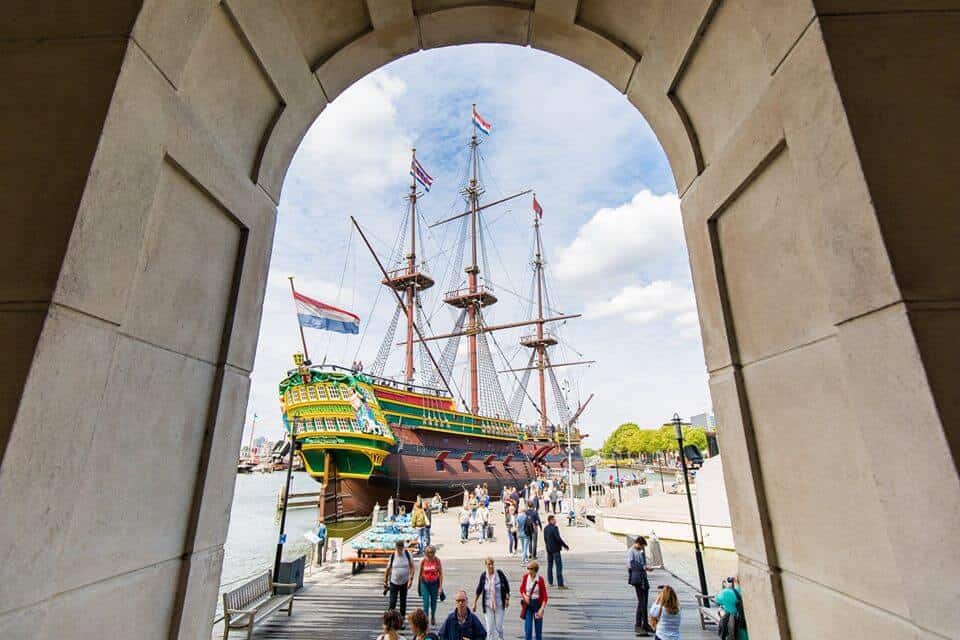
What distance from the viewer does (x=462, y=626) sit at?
484 centimetres

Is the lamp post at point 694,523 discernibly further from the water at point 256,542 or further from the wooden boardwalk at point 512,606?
the water at point 256,542

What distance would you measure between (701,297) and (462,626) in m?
4.27

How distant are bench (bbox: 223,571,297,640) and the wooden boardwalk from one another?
213 millimetres

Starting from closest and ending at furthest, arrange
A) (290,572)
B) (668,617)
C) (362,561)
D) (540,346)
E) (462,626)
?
(462,626) < (668,617) < (290,572) < (362,561) < (540,346)

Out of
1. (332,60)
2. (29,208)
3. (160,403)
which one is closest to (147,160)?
(29,208)

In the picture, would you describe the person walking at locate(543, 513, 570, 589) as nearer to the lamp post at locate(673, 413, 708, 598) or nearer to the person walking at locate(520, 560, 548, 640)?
the lamp post at locate(673, 413, 708, 598)

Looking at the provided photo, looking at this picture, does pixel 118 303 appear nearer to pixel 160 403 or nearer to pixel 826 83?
pixel 160 403

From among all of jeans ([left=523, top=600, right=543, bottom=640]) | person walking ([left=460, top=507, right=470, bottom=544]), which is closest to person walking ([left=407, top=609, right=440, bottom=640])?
jeans ([left=523, top=600, right=543, bottom=640])

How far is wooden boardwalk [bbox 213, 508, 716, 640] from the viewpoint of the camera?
712cm

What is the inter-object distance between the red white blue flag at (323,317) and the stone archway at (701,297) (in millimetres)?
17528

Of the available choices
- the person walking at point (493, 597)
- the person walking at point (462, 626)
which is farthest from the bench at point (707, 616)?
the person walking at point (462, 626)

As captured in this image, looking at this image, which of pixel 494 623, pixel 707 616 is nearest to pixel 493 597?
pixel 494 623

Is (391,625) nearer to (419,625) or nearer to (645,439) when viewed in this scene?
(419,625)

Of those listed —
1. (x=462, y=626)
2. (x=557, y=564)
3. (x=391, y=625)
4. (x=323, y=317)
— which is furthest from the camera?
(x=323, y=317)
